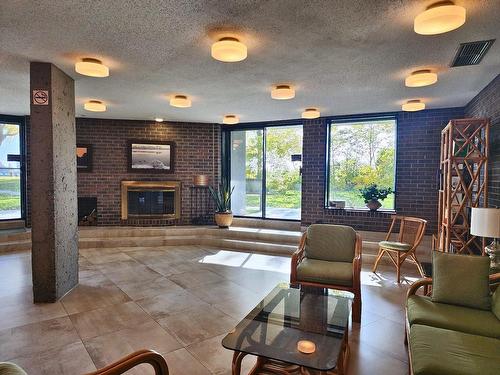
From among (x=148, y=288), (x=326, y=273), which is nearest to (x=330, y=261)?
(x=326, y=273)

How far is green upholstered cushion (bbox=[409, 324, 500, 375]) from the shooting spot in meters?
1.56

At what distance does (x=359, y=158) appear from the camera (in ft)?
19.8

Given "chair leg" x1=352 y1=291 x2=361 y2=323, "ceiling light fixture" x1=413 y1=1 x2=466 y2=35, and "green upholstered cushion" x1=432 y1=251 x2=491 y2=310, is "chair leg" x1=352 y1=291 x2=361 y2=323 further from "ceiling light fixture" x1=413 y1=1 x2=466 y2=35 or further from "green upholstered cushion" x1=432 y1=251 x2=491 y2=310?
"ceiling light fixture" x1=413 y1=1 x2=466 y2=35

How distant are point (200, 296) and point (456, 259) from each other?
2648 millimetres

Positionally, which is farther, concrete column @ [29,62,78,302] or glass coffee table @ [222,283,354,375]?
concrete column @ [29,62,78,302]

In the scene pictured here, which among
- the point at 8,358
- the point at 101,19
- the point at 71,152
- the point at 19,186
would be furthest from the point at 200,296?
the point at 19,186

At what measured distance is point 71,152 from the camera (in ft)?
12.3

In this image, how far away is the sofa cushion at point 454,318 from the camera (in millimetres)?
2033

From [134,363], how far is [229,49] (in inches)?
90.0

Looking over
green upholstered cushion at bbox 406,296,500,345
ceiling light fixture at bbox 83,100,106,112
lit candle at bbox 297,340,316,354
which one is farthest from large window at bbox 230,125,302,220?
lit candle at bbox 297,340,316,354

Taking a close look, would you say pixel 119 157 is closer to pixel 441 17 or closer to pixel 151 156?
pixel 151 156

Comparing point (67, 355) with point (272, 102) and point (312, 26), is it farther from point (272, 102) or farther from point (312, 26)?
point (272, 102)

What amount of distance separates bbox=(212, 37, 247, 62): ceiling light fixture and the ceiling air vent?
1976 mm

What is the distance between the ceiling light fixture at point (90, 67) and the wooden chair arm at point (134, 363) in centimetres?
278
